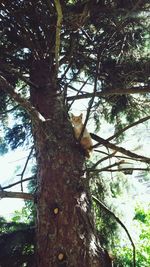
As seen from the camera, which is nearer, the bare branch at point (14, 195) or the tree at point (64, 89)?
the tree at point (64, 89)

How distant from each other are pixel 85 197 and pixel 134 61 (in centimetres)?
178

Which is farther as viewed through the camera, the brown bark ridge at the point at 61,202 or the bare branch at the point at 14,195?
the bare branch at the point at 14,195

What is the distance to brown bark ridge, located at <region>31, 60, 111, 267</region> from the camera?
2098 millimetres

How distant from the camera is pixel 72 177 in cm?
248

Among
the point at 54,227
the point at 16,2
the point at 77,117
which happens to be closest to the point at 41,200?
the point at 54,227

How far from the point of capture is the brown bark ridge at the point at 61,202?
6.88 ft

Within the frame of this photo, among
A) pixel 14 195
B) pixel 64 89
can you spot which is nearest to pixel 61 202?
pixel 14 195

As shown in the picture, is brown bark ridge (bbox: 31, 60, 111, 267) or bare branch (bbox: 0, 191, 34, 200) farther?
bare branch (bbox: 0, 191, 34, 200)

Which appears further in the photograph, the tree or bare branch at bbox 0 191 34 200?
bare branch at bbox 0 191 34 200

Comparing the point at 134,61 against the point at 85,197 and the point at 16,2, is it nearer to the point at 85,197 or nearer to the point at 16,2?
the point at 16,2

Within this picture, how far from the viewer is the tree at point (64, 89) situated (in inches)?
87.2

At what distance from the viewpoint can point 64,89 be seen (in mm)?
3000

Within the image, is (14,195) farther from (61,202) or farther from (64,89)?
(64,89)

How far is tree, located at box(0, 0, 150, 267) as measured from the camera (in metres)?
2.21
